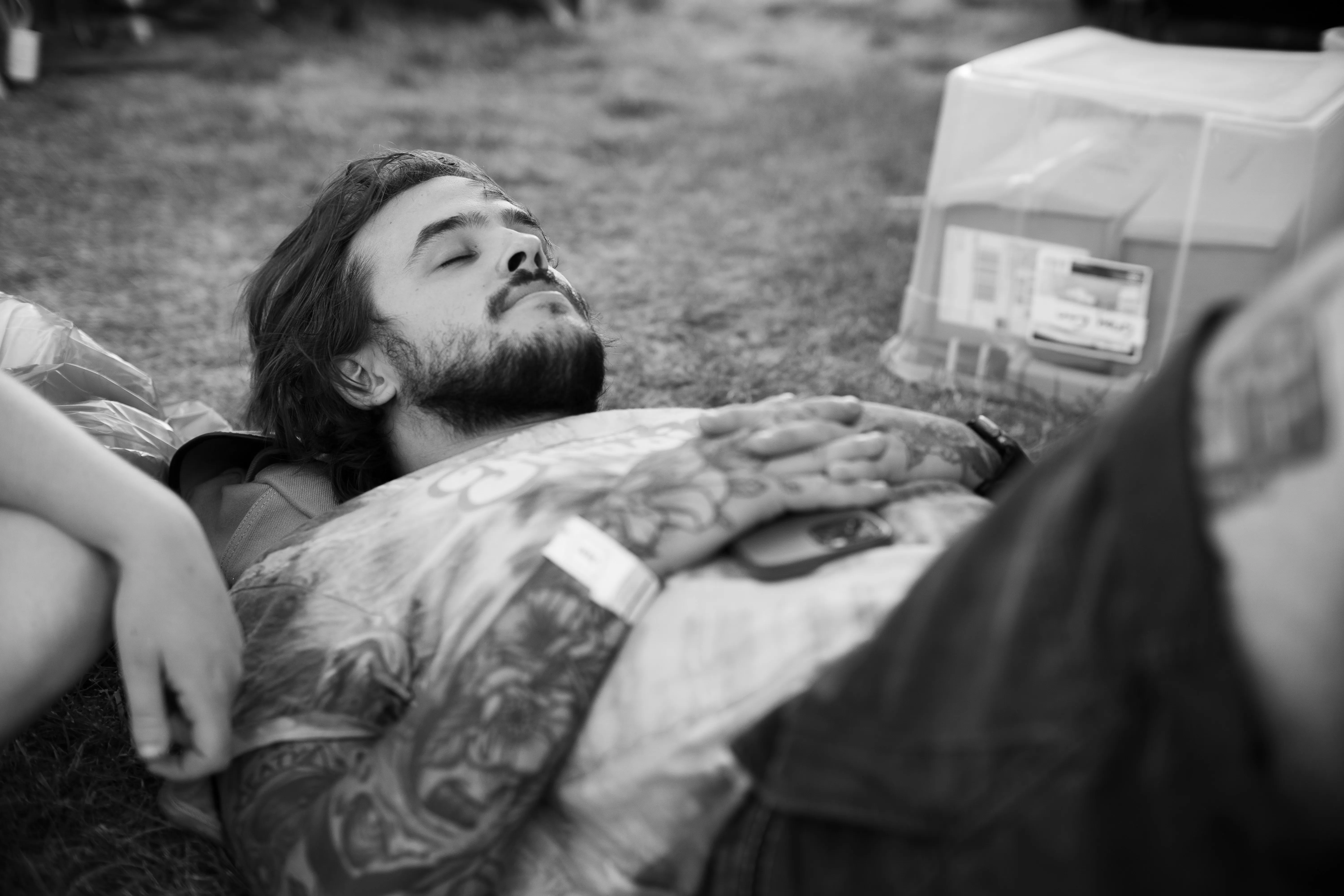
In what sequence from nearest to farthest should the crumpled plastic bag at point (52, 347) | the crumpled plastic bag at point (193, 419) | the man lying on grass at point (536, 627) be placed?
the man lying on grass at point (536, 627)
the crumpled plastic bag at point (52, 347)
the crumpled plastic bag at point (193, 419)

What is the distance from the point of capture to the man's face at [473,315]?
193 cm

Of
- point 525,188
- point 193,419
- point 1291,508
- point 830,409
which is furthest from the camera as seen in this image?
point 525,188

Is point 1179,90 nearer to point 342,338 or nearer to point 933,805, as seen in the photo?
point 342,338

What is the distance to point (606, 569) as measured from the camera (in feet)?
4.42

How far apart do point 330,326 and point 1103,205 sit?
1.87 meters

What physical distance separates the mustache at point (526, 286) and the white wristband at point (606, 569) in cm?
68

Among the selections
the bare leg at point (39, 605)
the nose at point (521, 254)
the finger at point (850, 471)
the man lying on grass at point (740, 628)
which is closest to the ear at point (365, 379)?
the man lying on grass at point (740, 628)

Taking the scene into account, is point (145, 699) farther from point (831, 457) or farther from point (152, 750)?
point (831, 457)

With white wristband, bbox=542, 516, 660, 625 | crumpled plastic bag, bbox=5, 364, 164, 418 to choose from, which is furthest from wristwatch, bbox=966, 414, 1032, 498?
crumpled plastic bag, bbox=5, 364, 164, 418

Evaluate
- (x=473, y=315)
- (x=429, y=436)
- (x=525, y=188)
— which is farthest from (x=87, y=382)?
(x=525, y=188)

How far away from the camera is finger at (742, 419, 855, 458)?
56.2 inches

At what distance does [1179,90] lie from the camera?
2896 millimetres

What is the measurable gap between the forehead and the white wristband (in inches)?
35.6

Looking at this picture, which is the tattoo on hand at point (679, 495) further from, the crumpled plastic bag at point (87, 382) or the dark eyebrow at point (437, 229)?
the crumpled plastic bag at point (87, 382)
